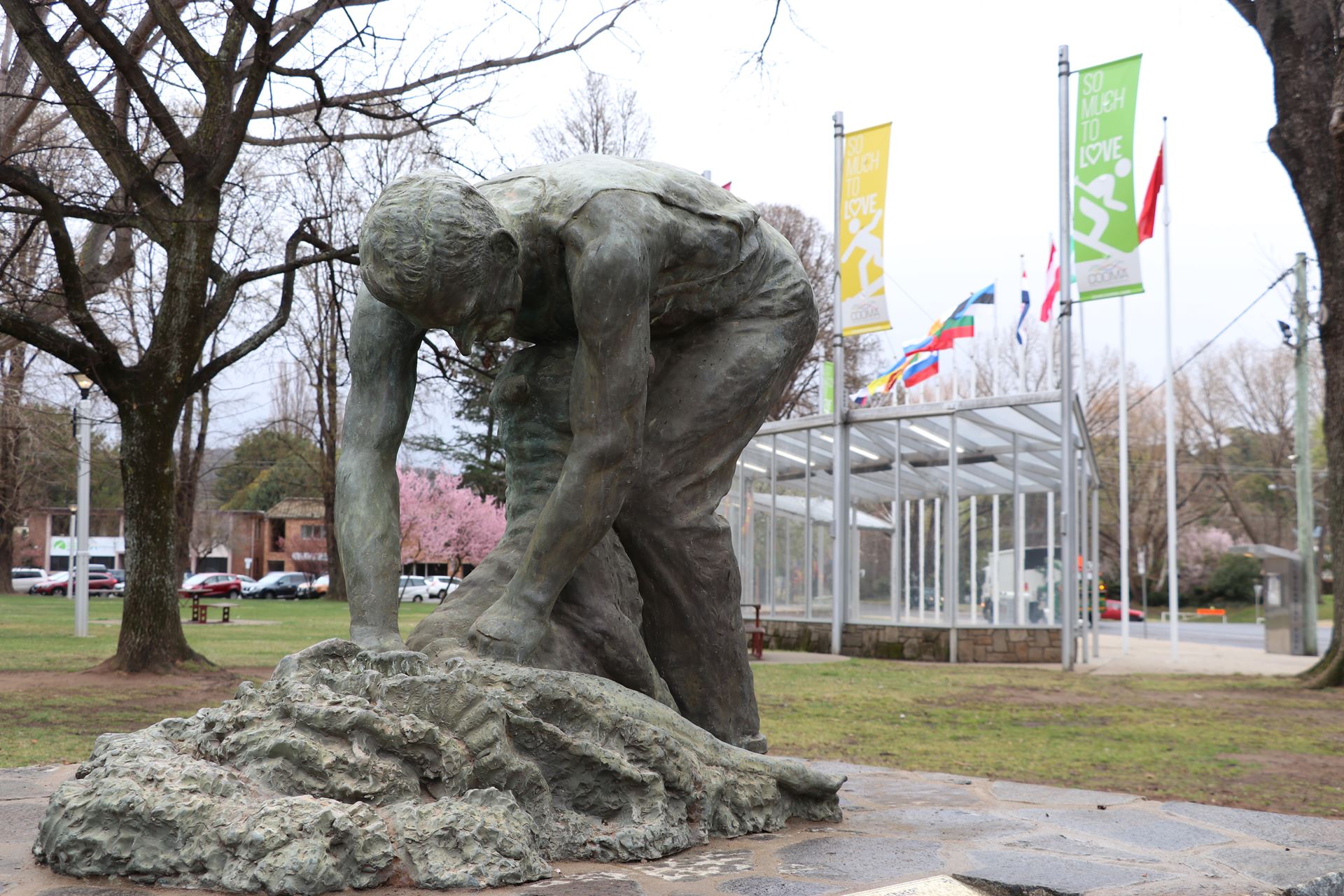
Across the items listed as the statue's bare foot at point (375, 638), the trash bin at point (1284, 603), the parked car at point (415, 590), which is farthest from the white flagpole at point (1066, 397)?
the parked car at point (415, 590)

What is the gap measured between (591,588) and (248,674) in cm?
840

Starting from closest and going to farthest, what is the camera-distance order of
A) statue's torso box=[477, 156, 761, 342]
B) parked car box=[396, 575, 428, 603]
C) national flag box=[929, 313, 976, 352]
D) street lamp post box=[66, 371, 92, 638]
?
statue's torso box=[477, 156, 761, 342] → street lamp post box=[66, 371, 92, 638] → national flag box=[929, 313, 976, 352] → parked car box=[396, 575, 428, 603]

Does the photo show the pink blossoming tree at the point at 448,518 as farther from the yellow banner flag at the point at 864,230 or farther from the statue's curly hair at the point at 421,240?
the statue's curly hair at the point at 421,240

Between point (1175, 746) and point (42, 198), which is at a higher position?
point (42, 198)

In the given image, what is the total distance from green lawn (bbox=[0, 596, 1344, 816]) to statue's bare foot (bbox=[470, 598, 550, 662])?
11.9 feet

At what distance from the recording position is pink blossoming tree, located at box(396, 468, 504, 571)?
40469mm

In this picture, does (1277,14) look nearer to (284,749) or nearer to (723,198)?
(723,198)

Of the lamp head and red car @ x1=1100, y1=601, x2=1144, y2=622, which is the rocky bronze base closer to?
the lamp head

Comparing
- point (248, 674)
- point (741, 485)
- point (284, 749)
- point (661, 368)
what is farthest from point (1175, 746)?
point (741, 485)

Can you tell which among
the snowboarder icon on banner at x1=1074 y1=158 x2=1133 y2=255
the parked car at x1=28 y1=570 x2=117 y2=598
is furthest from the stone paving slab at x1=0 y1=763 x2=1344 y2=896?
the parked car at x1=28 y1=570 x2=117 y2=598

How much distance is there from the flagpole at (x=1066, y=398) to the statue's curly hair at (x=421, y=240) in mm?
11967

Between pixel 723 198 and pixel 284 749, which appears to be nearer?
pixel 284 749

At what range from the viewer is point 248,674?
10570 millimetres

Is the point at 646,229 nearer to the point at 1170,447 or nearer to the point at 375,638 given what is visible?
the point at 375,638
